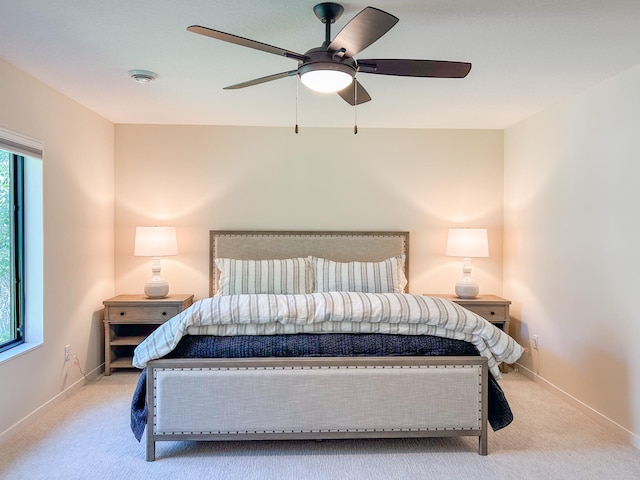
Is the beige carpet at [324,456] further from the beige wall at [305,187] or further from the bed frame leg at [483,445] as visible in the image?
the beige wall at [305,187]

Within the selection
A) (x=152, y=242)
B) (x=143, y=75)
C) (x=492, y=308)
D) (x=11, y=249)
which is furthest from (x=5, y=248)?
(x=492, y=308)

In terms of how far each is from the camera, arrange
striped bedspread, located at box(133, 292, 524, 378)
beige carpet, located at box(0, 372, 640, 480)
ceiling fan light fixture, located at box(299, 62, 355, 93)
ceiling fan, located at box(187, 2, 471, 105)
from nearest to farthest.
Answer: ceiling fan, located at box(187, 2, 471, 105), ceiling fan light fixture, located at box(299, 62, 355, 93), beige carpet, located at box(0, 372, 640, 480), striped bedspread, located at box(133, 292, 524, 378)

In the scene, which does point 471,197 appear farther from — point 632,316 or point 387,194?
Answer: point 632,316

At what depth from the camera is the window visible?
302 centimetres

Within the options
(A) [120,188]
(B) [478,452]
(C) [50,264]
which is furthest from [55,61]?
(B) [478,452]

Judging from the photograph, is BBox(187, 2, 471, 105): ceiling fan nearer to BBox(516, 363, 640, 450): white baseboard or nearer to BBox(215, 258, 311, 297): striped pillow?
BBox(215, 258, 311, 297): striped pillow

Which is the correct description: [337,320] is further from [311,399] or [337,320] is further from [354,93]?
[354,93]

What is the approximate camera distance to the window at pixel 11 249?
9.91ft

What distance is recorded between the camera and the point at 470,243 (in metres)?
4.12

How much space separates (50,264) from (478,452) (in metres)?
3.28

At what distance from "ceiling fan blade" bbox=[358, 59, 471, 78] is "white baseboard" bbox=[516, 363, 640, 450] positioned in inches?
99.5

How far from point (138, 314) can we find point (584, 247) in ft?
12.4

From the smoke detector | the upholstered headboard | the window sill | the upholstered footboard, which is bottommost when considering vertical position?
the upholstered footboard

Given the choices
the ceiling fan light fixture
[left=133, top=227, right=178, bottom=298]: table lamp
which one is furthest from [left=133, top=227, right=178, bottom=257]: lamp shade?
the ceiling fan light fixture
